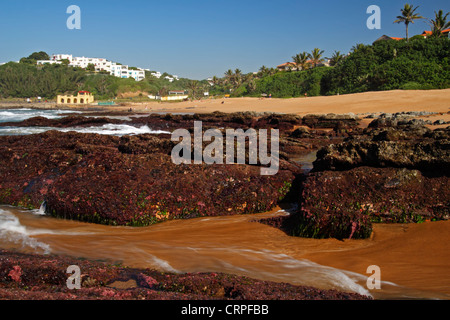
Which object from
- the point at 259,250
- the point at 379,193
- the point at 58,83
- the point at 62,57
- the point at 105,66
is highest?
the point at 62,57

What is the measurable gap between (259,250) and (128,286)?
1779 mm

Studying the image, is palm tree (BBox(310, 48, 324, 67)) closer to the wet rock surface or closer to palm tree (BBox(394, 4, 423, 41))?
palm tree (BBox(394, 4, 423, 41))

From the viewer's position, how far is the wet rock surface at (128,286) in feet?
8.48

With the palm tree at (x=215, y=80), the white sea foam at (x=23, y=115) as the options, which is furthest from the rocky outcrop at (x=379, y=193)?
the palm tree at (x=215, y=80)

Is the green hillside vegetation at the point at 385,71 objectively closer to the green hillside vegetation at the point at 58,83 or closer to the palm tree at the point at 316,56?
the palm tree at the point at 316,56

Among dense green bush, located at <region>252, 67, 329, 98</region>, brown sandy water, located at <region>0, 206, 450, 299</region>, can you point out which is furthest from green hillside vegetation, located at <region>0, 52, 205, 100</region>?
brown sandy water, located at <region>0, 206, 450, 299</region>

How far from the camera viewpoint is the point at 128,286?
3.01 metres

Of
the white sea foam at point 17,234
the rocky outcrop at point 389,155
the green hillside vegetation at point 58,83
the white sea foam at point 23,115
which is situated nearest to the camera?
the white sea foam at point 17,234

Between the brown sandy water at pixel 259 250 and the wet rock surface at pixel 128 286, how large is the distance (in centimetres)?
50

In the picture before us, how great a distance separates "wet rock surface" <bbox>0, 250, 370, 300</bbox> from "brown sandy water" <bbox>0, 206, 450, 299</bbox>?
0.50 m

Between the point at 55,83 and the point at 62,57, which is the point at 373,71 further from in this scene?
the point at 62,57

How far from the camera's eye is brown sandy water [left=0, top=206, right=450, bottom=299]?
3469 millimetres

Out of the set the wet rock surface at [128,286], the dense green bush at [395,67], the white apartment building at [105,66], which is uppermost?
the white apartment building at [105,66]

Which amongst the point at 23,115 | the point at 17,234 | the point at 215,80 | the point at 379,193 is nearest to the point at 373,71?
the point at 23,115
